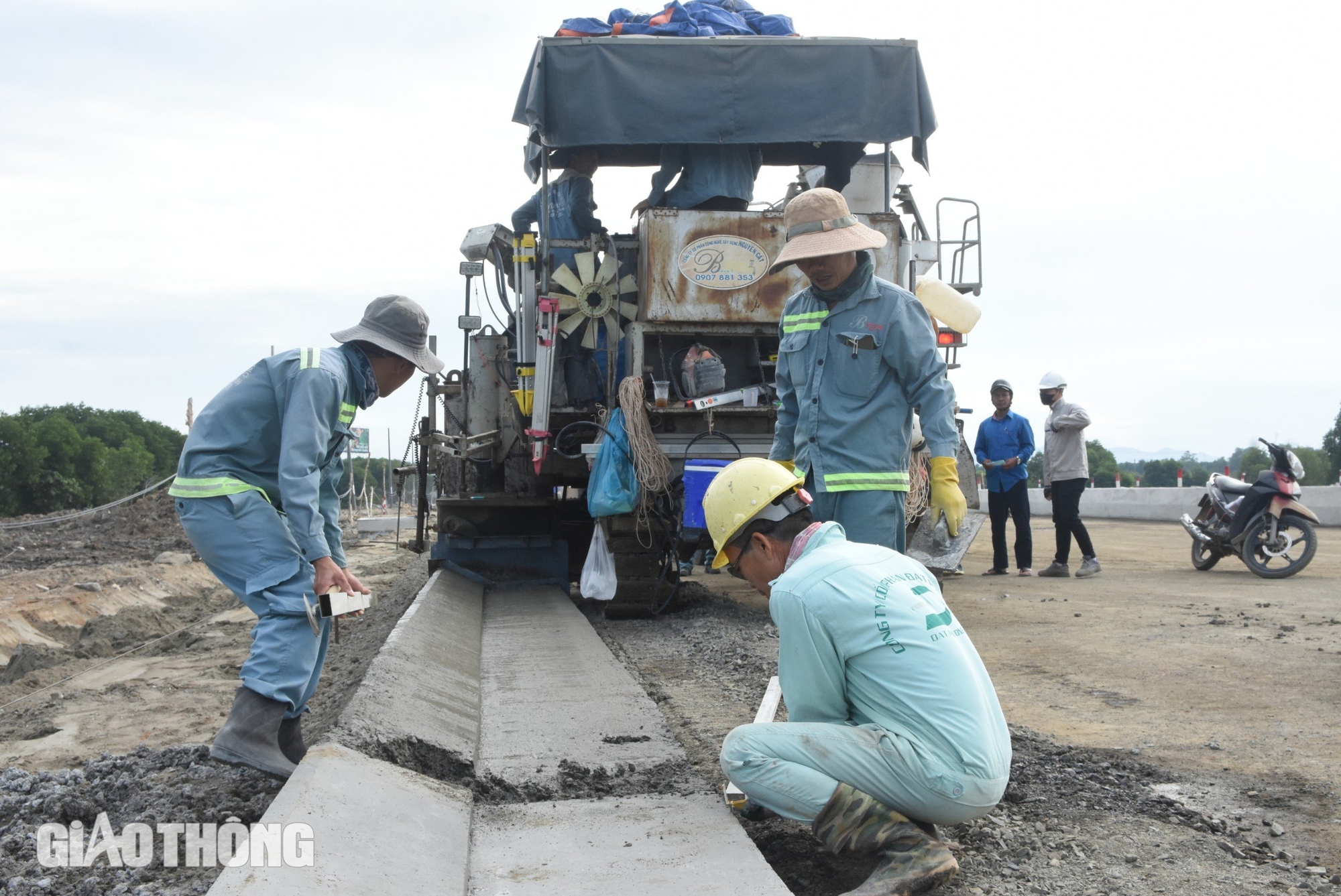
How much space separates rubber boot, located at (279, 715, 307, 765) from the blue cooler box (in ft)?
9.51

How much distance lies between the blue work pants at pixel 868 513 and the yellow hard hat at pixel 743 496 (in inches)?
38.7

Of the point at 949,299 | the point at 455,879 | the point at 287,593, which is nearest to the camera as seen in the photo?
the point at 455,879

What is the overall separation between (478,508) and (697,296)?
2635 millimetres

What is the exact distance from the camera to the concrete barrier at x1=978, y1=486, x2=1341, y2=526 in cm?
1609

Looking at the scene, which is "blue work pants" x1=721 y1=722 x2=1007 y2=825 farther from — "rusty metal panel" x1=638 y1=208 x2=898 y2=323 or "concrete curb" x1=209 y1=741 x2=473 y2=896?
"rusty metal panel" x1=638 y1=208 x2=898 y2=323

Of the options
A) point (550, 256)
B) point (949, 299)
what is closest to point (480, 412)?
point (550, 256)

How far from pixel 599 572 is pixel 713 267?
211 centimetres

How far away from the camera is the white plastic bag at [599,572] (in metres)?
6.93

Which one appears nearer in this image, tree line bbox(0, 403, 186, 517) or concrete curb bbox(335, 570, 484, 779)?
concrete curb bbox(335, 570, 484, 779)

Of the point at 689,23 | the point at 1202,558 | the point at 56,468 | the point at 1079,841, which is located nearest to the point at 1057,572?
the point at 1202,558

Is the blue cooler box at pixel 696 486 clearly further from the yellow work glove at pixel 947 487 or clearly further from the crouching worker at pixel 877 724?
the crouching worker at pixel 877 724

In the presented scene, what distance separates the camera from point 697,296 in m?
6.93

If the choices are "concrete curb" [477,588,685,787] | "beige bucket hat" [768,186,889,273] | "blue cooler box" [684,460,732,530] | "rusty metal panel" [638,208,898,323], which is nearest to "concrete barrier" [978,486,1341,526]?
"rusty metal panel" [638,208,898,323]

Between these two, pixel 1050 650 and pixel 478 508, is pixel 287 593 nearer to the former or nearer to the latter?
pixel 1050 650
